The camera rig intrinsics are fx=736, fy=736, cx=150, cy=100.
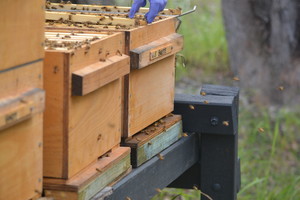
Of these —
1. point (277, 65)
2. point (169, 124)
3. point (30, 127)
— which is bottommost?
point (277, 65)

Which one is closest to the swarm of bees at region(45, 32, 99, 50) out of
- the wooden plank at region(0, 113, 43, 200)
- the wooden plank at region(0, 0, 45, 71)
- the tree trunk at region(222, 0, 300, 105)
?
the wooden plank at region(0, 0, 45, 71)

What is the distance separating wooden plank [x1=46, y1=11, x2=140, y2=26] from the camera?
2812mm

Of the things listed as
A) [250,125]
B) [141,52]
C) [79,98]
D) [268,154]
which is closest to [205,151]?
[141,52]

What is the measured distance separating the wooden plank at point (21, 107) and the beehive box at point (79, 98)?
15cm

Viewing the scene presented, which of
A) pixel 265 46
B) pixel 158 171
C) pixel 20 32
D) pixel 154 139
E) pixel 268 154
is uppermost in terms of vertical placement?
pixel 20 32

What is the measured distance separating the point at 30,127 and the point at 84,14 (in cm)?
94

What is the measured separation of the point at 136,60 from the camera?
2.66 meters

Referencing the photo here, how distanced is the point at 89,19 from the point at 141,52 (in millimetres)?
311

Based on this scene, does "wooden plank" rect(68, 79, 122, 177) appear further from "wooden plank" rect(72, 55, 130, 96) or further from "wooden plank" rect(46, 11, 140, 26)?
"wooden plank" rect(46, 11, 140, 26)

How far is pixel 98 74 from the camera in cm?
233

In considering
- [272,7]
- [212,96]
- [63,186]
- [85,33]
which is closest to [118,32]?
[85,33]

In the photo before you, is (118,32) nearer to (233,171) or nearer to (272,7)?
(233,171)

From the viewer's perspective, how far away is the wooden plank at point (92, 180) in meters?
2.29

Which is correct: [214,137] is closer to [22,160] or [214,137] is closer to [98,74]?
[98,74]
